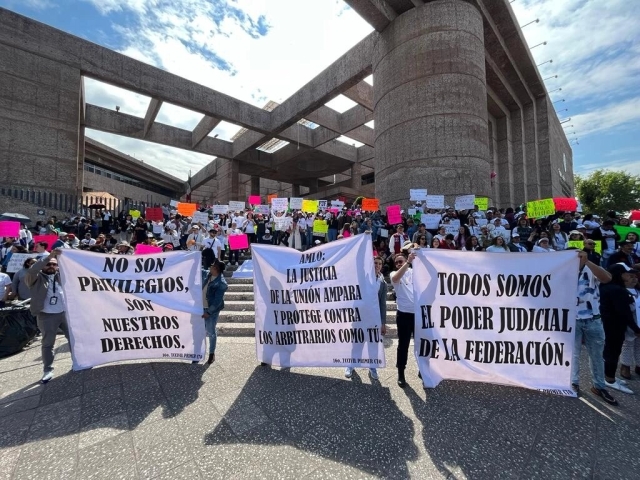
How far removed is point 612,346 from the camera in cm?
380

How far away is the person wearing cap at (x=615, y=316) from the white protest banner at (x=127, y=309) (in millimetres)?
5388

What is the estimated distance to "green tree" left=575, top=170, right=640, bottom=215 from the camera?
40.8 metres

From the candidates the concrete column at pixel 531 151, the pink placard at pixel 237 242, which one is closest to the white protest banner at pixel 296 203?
the pink placard at pixel 237 242

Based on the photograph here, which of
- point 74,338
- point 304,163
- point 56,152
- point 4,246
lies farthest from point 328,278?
point 304,163

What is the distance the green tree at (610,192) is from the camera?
40.8 metres

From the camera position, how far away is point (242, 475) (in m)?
2.38

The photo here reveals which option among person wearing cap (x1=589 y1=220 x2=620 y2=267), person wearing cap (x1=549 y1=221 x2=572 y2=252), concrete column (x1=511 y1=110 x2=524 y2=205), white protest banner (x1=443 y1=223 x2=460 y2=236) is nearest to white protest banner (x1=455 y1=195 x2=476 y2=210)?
white protest banner (x1=443 y1=223 x2=460 y2=236)

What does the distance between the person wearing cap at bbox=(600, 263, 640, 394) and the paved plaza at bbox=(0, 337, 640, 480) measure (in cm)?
34

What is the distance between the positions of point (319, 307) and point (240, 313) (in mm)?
3057

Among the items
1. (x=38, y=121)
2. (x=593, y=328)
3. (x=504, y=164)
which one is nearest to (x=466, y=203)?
(x=593, y=328)

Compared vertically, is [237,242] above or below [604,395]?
above

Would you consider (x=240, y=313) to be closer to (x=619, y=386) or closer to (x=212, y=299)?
(x=212, y=299)

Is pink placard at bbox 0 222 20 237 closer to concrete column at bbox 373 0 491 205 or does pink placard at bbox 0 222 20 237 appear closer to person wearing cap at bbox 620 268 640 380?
concrete column at bbox 373 0 491 205

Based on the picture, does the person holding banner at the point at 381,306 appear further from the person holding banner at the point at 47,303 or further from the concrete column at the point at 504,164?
the concrete column at the point at 504,164
